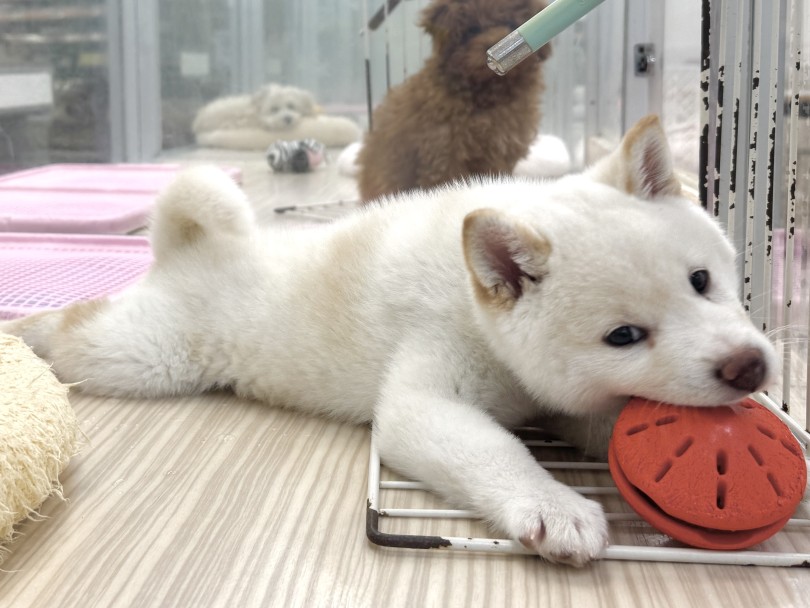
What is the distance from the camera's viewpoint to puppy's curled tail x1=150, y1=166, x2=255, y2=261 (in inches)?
58.3

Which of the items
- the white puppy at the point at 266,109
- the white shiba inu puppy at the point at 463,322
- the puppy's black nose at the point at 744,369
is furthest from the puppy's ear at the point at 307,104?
the puppy's black nose at the point at 744,369

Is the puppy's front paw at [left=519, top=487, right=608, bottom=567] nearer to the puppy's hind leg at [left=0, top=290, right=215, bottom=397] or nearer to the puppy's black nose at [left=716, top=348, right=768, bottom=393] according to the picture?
the puppy's black nose at [left=716, top=348, right=768, bottom=393]

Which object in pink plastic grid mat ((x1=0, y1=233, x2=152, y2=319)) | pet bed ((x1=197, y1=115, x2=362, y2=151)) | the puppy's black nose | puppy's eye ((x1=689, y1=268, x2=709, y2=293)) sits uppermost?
pet bed ((x1=197, y1=115, x2=362, y2=151))

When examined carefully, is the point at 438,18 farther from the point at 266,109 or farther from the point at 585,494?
the point at 266,109

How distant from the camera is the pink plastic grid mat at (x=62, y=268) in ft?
6.06

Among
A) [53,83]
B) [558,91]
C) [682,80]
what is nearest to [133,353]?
[682,80]

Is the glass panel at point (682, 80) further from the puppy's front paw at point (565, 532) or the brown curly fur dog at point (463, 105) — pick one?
the puppy's front paw at point (565, 532)

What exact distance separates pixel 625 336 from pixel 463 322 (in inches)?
10.3

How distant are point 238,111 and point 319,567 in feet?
13.0

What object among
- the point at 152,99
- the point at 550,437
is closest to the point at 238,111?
the point at 152,99

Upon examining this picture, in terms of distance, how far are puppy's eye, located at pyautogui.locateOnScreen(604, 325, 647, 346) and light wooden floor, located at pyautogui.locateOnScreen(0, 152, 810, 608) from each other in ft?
0.77

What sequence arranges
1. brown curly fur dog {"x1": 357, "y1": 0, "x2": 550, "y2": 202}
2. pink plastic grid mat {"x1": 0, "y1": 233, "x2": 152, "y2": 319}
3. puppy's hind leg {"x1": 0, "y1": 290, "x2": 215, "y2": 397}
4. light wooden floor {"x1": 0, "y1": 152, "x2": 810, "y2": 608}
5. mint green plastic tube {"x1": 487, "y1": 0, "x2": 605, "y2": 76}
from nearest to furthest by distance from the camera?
light wooden floor {"x1": 0, "y1": 152, "x2": 810, "y2": 608}, mint green plastic tube {"x1": 487, "y1": 0, "x2": 605, "y2": 76}, puppy's hind leg {"x1": 0, "y1": 290, "x2": 215, "y2": 397}, pink plastic grid mat {"x1": 0, "y1": 233, "x2": 152, "y2": 319}, brown curly fur dog {"x1": 357, "y1": 0, "x2": 550, "y2": 202}

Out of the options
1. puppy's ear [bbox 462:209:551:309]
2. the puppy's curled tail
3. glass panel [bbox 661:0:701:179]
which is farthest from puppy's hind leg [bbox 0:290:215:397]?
glass panel [bbox 661:0:701:179]

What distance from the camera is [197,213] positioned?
148 centimetres
